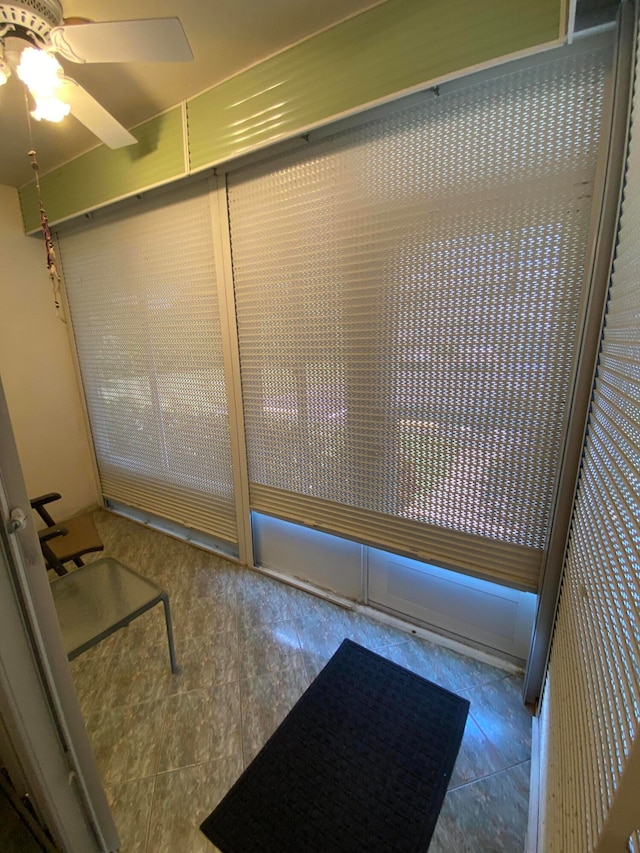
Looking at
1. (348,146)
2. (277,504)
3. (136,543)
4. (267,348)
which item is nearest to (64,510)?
(136,543)

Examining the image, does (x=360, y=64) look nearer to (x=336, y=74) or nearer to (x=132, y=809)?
(x=336, y=74)

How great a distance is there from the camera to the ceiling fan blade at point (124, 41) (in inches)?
38.0

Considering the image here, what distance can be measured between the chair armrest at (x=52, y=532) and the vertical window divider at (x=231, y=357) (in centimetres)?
98

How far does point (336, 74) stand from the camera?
1311mm

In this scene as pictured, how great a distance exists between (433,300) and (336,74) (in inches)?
37.2

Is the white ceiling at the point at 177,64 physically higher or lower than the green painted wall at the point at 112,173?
higher

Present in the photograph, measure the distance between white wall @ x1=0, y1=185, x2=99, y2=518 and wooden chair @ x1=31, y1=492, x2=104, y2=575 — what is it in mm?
942

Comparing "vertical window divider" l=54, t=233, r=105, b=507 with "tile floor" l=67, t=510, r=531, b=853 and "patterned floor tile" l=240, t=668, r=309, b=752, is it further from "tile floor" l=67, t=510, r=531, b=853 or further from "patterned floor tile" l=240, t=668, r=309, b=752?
"patterned floor tile" l=240, t=668, r=309, b=752

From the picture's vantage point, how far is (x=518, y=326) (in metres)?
1.26

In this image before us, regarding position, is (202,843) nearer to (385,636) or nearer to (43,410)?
(385,636)

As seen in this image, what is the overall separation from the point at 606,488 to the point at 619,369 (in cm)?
29

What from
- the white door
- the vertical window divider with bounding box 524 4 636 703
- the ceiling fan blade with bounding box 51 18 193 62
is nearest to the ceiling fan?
the ceiling fan blade with bounding box 51 18 193 62

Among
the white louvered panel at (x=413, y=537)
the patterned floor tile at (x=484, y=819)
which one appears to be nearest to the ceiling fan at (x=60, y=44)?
the white louvered panel at (x=413, y=537)

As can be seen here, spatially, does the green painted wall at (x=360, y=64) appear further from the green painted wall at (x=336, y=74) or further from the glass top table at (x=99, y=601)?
the glass top table at (x=99, y=601)
